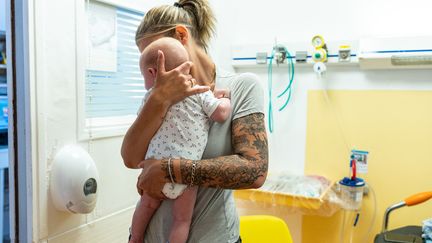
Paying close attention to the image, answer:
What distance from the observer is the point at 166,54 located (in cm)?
102

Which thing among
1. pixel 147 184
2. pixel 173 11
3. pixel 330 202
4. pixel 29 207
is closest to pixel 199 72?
pixel 173 11

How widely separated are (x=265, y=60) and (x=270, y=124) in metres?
0.45

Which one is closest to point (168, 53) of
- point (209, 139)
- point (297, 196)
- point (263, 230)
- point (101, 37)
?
point (209, 139)

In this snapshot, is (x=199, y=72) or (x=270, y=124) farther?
(x=270, y=124)

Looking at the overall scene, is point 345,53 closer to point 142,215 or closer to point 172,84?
point 172,84

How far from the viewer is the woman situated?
0.97 meters

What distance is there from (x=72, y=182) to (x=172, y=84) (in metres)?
0.68

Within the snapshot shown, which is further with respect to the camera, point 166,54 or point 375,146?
point 375,146

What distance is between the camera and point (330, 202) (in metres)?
2.13

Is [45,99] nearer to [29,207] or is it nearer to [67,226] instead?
[29,207]

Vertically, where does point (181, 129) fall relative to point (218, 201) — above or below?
above

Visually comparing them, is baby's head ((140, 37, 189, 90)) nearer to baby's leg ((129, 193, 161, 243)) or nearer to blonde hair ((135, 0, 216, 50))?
blonde hair ((135, 0, 216, 50))

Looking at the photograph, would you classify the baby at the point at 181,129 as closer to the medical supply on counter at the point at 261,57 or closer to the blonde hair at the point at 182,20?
the blonde hair at the point at 182,20

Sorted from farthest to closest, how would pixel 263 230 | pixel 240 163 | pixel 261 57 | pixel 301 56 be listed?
pixel 261 57 → pixel 301 56 → pixel 263 230 → pixel 240 163
